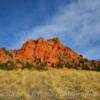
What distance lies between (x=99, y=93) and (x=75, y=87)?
1990 millimetres

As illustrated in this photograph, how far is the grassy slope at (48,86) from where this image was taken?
1928cm

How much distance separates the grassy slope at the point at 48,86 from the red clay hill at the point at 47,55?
21044 millimetres

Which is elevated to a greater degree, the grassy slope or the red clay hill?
the red clay hill

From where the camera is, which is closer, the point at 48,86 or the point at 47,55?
the point at 48,86

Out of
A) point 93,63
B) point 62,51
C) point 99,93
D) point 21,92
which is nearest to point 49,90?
point 21,92

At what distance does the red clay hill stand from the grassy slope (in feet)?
69.0

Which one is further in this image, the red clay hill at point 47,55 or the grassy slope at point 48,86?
the red clay hill at point 47,55

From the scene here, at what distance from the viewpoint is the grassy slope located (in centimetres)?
1928

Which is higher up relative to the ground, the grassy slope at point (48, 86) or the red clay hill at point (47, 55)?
the red clay hill at point (47, 55)

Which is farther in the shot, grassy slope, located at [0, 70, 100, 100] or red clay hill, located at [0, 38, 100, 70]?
red clay hill, located at [0, 38, 100, 70]

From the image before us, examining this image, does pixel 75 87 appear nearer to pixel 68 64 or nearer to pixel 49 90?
pixel 49 90

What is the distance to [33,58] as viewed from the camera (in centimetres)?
5047

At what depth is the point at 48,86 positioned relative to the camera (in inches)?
844

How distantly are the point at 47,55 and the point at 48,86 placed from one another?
1210 inches
